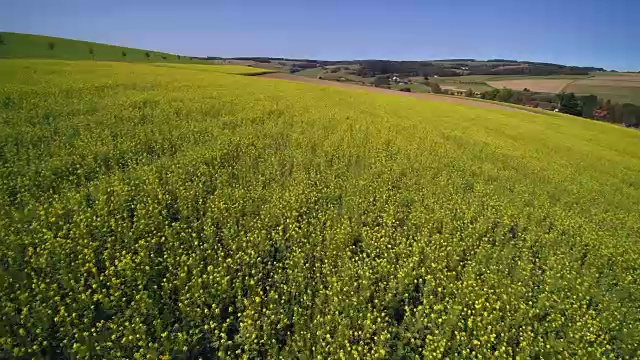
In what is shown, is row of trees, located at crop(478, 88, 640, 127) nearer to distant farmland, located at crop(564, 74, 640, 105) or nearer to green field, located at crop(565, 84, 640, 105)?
green field, located at crop(565, 84, 640, 105)

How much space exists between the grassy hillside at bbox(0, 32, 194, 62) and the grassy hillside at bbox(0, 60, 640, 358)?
38.5m

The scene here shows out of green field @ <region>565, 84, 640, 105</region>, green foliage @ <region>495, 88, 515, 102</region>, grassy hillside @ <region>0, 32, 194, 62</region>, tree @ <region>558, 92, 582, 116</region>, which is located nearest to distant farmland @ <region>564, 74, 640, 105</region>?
green field @ <region>565, 84, 640, 105</region>

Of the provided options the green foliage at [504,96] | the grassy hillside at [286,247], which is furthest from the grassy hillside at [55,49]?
the green foliage at [504,96]

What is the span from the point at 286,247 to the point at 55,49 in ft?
195

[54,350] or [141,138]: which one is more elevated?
[141,138]

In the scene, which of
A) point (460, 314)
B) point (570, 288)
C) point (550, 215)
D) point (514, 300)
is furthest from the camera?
point (550, 215)

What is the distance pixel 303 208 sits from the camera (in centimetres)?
880

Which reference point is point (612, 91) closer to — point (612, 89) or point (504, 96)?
point (612, 89)

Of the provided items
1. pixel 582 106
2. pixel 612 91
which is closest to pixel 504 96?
pixel 582 106

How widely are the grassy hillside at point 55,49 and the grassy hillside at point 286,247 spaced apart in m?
38.5

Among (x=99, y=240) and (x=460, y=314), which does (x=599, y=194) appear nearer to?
(x=460, y=314)

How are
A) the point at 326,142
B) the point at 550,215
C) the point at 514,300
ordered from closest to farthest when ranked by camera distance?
the point at 514,300
the point at 550,215
the point at 326,142

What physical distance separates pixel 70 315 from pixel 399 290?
5.07 meters

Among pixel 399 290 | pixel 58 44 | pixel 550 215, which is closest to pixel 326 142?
pixel 550 215
